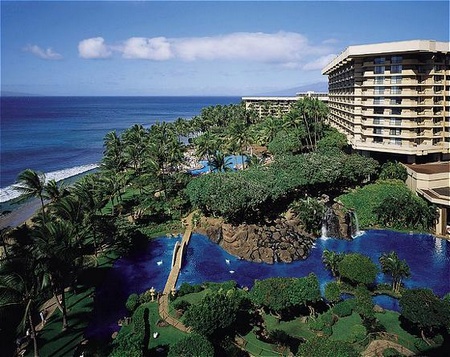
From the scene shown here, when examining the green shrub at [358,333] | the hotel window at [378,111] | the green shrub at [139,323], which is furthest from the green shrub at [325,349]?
the hotel window at [378,111]

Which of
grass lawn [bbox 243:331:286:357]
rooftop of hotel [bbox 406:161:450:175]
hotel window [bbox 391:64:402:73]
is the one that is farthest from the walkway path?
hotel window [bbox 391:64:402:73]

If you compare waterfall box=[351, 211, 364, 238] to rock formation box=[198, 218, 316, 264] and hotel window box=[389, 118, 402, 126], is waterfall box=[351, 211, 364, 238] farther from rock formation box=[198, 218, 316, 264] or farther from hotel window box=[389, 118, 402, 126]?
hotel window box=[389, 118, 402, 126]

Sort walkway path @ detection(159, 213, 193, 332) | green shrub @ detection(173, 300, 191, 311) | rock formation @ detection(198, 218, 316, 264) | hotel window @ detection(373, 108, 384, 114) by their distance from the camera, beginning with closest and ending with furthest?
walkway path @ detection(159, 213, 193, 332) → green shrub @ detection(173, 300, 191, 311) → rock formation @ detection(198, 218, 316, 264) → hotel window @ detection(373, 108, 384, 114)

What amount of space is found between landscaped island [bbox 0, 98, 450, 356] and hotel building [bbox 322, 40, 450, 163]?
5.67m

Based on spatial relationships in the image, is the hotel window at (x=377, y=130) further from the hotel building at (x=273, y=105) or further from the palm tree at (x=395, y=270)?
the hotel building at (x=273, y=105)

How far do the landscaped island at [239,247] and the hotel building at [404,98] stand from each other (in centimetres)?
567

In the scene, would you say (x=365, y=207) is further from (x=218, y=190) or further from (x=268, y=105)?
(x=268, y=105)

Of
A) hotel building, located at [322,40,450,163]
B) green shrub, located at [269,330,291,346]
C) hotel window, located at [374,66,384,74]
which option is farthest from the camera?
hotel window, located at [374,66,384,74]

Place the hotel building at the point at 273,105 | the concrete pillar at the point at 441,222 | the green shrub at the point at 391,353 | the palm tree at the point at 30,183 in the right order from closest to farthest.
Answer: the green shrub at the point at 391,353
the palm tree at the point at 30,183
the concrete pillar at the point at 441,222
the hotel building at the point at 273,105

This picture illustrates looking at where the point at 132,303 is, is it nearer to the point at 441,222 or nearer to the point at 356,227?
the point at 356,227

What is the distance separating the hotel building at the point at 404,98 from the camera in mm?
53312

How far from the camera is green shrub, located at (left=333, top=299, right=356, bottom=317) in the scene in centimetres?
2709

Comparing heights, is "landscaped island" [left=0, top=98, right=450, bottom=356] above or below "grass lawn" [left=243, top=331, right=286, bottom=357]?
above

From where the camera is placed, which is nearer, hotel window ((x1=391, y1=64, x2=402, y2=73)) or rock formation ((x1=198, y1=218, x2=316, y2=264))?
rock formation ((x1=198, y1=218, x2=316, y2=264))
